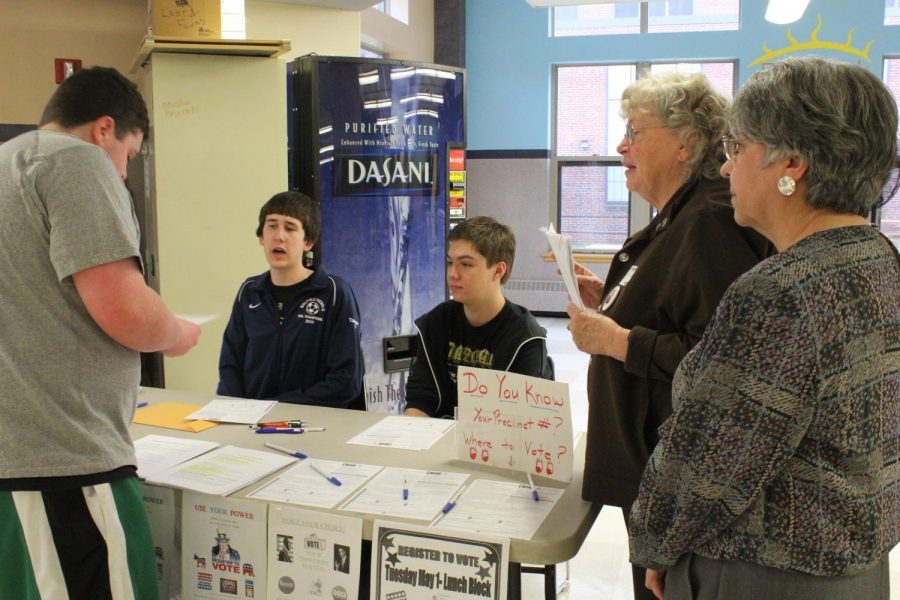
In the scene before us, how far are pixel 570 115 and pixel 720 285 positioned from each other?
8199 mm

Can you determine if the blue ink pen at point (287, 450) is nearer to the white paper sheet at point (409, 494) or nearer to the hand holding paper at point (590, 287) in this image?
the white paper sheet at point (409, 494)

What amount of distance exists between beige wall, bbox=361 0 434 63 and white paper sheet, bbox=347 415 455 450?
553cm

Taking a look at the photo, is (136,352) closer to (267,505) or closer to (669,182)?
(267,505)

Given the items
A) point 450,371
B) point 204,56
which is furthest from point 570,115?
point 450,371

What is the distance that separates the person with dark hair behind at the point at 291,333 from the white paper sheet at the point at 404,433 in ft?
1.42

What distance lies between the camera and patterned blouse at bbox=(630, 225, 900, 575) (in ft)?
3.51

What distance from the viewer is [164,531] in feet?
6.01

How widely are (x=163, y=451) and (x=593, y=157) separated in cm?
794

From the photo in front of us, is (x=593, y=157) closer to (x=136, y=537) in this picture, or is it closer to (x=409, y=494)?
(x=409, y=494)

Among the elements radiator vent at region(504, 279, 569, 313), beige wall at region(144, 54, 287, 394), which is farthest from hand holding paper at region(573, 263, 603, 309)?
radiator vent at region(504, 279, 569, 313)

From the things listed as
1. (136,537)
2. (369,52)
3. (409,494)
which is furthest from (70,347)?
(369,52)

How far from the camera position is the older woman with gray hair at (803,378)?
107 centimetres

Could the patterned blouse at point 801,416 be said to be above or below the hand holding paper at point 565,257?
below

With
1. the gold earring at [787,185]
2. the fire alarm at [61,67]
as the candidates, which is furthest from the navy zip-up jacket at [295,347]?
the fire alarm at [61,67]
